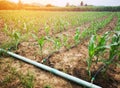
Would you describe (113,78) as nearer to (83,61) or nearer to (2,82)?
(83,61)

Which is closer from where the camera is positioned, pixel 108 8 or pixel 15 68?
pixel 15 68

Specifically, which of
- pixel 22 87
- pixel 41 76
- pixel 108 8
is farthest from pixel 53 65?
pixel 108 8

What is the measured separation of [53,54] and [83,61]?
2.29 ft

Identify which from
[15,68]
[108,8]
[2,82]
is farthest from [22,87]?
[108,8]

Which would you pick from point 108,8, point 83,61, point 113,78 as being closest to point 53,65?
point 83,61

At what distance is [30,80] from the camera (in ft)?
8.03

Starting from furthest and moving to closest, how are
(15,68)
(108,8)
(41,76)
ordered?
(108,8)
(15,68)
(41,76)

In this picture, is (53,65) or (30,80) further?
(53,65)

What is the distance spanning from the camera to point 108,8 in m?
35.1

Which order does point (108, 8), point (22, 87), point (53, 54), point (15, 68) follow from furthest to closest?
point (108, 8), point (53, 54), point (15, 68), point (22, 87)

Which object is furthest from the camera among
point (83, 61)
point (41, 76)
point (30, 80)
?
point (83, 61)

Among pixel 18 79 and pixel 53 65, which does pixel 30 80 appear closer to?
pixel 18 79

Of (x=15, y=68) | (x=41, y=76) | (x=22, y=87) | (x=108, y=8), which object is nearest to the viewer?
(x=22, y=87)

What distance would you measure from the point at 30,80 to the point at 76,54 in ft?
4.83
